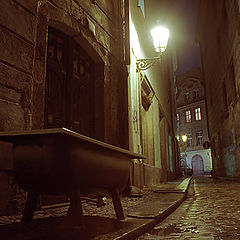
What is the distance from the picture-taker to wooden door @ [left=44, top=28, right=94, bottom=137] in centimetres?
432

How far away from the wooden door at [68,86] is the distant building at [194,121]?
114 ft

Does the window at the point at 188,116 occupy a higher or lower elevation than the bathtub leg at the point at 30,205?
higher

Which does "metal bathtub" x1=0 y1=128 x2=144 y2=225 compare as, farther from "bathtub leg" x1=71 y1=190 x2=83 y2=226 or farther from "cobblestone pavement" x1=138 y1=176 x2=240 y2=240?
"cobblestone pavement" x1=138 y1=176 x2=240 y2=240

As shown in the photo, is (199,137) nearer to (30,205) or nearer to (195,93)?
(195,93)

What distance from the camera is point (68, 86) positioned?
15.4 feet

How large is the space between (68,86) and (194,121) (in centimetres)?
3765

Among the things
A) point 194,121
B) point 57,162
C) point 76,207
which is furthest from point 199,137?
point 57,162

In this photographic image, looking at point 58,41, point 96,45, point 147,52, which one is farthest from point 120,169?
point 147,52

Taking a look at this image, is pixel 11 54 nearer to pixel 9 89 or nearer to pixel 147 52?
pixel 9 89

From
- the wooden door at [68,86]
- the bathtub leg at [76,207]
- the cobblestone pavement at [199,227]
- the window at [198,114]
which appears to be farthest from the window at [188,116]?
the bathtub leg at [76,207]

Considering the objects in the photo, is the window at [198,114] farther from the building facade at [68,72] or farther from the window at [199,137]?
the building facade at [68,72]

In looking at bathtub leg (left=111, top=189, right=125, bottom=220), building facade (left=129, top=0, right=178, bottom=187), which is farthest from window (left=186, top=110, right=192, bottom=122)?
bathtub leg (left=111, top=189, right=125, bottom=220)

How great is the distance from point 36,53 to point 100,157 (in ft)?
6.86

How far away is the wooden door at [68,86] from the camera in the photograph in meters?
4.32
